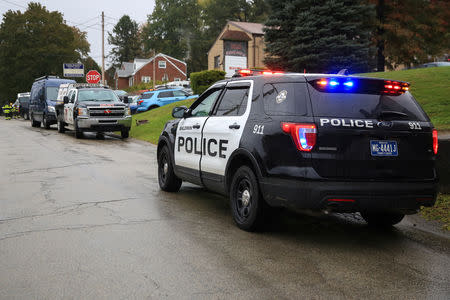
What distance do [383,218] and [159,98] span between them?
2791cm

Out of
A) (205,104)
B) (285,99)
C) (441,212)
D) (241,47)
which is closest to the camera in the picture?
(285,99)

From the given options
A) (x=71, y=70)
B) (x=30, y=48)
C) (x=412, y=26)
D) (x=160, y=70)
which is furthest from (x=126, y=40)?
(x=412, y=26)

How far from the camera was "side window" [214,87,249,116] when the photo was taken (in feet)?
21.2

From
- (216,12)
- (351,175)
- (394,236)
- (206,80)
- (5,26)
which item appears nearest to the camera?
(351,175)

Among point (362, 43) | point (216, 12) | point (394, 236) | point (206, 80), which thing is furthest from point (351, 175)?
point (216, 12)

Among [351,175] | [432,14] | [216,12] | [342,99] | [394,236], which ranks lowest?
[394,236]

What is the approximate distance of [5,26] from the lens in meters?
67.4

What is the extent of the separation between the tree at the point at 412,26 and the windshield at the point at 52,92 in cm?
1844

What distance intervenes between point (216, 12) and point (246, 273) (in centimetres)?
Answer: 9285

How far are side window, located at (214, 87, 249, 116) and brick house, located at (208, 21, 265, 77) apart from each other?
129ft

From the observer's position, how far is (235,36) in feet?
167

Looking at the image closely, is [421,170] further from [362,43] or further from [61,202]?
[362,43]

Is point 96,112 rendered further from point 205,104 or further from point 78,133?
point 205,104

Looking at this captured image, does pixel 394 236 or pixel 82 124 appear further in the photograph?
pixel 82 124
